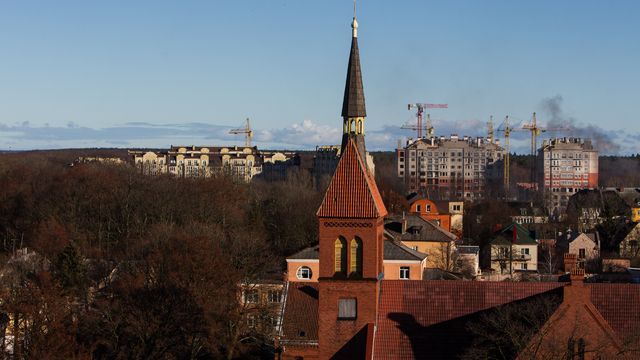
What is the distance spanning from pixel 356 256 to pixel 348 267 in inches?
23.6

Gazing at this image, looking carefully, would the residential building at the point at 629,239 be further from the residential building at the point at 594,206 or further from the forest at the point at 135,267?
the forest at the point at 135,267

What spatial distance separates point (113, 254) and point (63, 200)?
13860 mm

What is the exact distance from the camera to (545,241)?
8962cm

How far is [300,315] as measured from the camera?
3856 centimetres

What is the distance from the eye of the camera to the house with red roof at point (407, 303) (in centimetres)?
2638

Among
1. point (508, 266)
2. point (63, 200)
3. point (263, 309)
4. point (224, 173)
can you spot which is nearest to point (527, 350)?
point (263, 309)

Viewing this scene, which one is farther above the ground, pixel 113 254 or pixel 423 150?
pixel 423 150

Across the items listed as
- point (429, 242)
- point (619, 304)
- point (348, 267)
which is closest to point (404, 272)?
point (429, 242)

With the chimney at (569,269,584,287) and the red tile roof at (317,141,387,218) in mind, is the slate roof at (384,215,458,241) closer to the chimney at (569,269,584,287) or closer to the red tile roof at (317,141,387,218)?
the red tile roof at (317,141,387,218)

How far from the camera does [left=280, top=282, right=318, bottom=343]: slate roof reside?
37.8 metres

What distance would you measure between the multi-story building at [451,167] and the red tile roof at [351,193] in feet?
525

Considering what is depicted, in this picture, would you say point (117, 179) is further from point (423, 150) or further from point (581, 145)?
point (581, 145)

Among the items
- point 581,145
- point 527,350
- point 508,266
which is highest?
point 581,145

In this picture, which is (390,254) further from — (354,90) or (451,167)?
(451,167)
